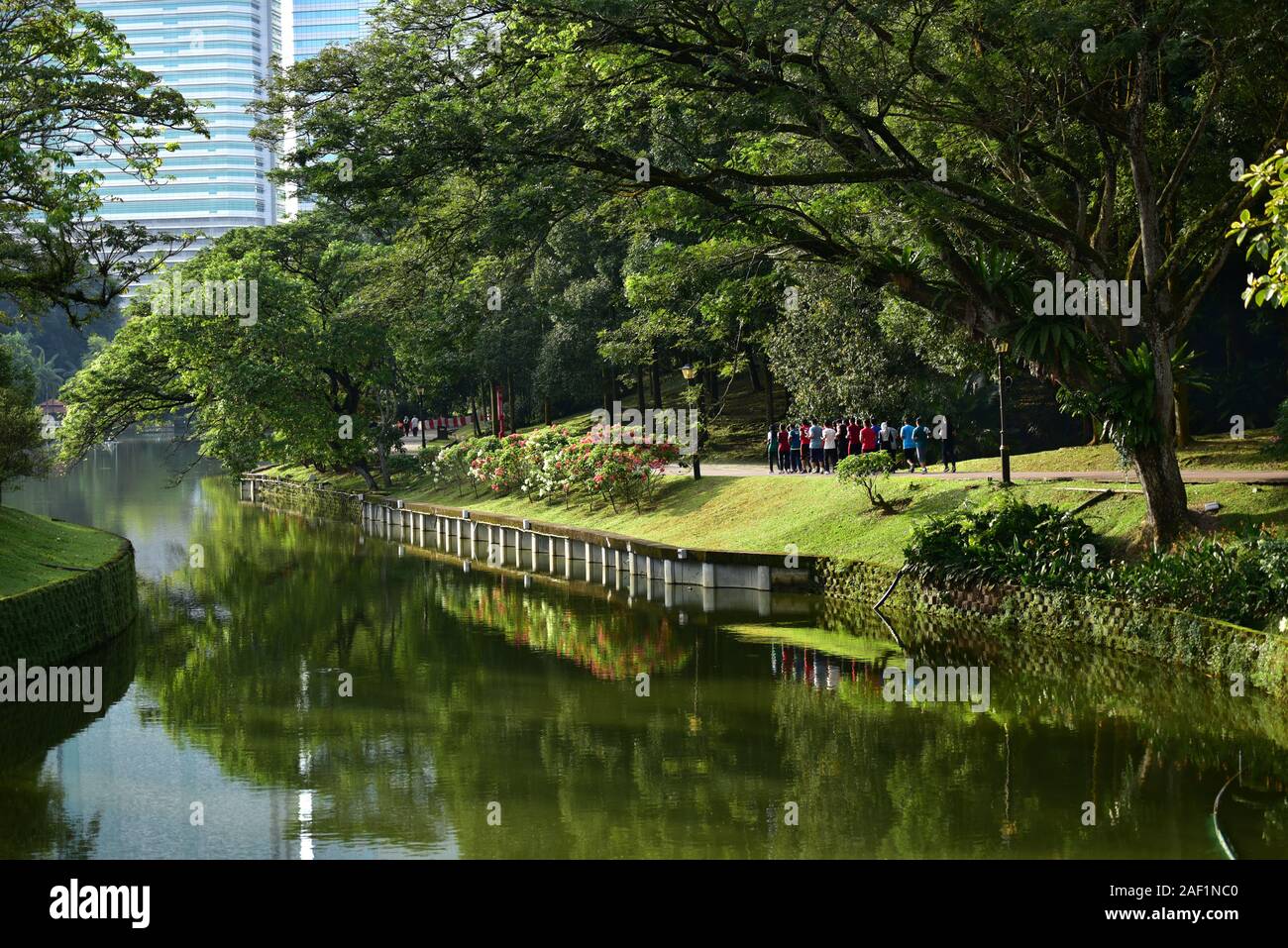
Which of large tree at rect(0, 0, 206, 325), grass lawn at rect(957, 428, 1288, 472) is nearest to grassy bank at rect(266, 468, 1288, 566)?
grass lawn at rect(957, 428, 1288, 472)

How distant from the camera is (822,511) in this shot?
27.8m

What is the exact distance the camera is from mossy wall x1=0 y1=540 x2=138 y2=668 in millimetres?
17312

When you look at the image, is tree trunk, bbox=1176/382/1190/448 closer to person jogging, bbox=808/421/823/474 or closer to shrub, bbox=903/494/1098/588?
shrub, bbox=903/494/1098/588

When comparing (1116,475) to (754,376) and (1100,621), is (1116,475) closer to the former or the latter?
(1100,621)

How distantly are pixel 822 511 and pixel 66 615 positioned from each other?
48.8ft

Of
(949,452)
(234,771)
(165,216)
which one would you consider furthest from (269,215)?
(234,771)

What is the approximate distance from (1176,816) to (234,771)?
372 inches

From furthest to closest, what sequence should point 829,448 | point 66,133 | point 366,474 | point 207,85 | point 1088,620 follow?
point 207,85, point 366,474, point 829,448, point 66,133, point 1088,620

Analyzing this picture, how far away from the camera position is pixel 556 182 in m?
19.3

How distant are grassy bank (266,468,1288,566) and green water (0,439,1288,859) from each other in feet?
7.59

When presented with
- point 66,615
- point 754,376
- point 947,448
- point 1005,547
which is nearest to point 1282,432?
point 1005,547

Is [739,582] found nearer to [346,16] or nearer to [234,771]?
[234,771]

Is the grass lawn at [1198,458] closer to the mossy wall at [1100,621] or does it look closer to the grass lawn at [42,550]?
the mossy wall at [1100,621]

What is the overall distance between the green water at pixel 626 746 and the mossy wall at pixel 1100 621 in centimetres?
37
